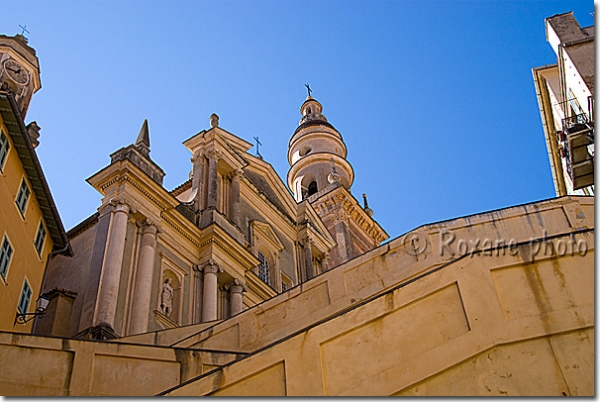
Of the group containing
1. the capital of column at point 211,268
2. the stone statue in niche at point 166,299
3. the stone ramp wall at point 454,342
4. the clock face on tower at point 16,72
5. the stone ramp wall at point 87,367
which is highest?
the clock face on tower at point 16,72

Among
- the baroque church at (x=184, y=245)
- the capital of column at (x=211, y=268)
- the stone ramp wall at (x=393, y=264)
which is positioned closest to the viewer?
the stone ramp wall at (x=393, y=264)

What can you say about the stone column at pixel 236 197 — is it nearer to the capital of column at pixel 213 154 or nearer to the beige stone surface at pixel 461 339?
the capital of column at pixel 213 154

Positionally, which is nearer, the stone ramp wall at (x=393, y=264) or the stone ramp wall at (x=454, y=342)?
the stone ramp wall at (x=454, y=342)

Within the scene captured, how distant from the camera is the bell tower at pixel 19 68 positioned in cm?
3075

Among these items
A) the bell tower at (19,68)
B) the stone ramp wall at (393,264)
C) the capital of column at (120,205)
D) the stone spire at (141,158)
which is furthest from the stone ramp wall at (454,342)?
the bell tower at (19,68)

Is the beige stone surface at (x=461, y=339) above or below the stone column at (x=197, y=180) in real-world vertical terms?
below

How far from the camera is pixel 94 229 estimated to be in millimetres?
23922

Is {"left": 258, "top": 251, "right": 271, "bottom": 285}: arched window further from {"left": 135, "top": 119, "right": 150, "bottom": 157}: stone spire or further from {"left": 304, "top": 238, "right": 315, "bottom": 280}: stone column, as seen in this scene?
{"left": 135, "top": 119, "right": 150, "bottom": 157}: stone spire

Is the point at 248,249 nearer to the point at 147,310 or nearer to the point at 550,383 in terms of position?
the point at 147,310

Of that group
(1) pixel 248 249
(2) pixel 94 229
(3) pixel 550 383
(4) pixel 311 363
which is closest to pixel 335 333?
(4) pixel 311 363

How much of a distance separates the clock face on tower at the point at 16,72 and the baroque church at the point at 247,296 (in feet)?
0.19

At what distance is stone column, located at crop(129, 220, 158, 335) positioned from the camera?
21.5 meters

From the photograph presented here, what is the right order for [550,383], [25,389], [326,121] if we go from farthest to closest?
[326,121]
[25,389]
[550,383]

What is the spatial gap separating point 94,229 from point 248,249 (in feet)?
20.8
